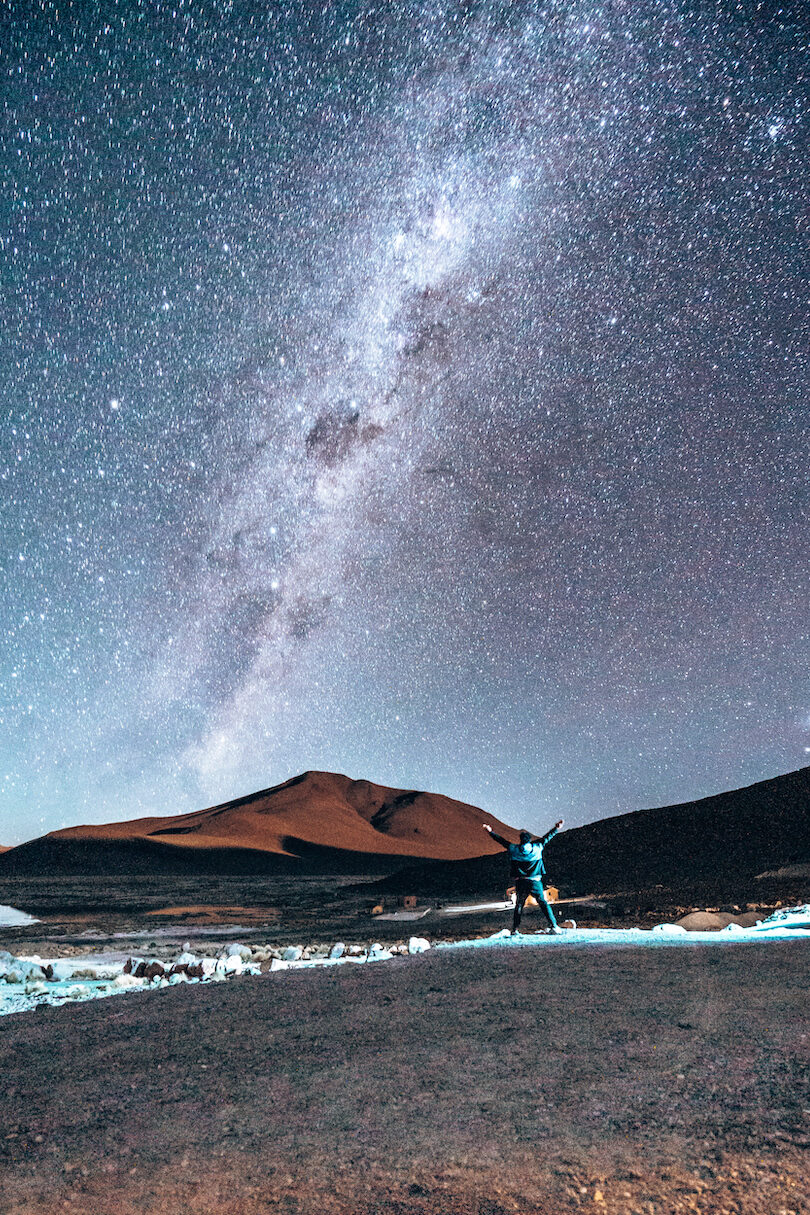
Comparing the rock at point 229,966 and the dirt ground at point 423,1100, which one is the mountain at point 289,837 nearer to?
the rock at point 229,966

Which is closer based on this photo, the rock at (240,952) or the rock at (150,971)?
the rock at (150,971)

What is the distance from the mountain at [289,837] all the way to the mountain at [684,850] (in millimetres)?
46464

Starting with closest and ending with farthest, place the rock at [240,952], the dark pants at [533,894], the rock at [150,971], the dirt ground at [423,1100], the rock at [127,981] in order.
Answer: the dirt ground at [423,1100], the rock at [127,981], the dark pants at [533,894], the rock at [150,971], the rock at [240,952]

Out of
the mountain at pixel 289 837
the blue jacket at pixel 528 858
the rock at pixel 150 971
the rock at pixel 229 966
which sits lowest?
the rock at pixel 229 966

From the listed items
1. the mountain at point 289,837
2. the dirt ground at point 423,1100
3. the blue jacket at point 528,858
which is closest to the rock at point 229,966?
the dirt ground at point 423,1100

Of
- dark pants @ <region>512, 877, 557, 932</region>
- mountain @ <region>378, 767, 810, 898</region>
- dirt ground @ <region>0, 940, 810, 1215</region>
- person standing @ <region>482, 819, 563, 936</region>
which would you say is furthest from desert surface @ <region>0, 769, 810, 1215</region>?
mountain @ <region>378, 767, 810, 898</region>

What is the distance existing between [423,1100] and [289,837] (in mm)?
105713

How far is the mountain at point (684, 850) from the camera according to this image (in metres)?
28.3

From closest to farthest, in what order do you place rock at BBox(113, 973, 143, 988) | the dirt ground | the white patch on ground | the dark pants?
the dirt ground, the white patch on ground, rock at BBox(113, 973, 143, 988), the dark pants

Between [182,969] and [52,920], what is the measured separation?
53.1 feet

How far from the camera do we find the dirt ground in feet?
9.32

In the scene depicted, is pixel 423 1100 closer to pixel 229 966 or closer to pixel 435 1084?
pixel 435 1084

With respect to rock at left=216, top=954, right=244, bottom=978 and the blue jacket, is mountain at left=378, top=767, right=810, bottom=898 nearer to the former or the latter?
the blue jacket

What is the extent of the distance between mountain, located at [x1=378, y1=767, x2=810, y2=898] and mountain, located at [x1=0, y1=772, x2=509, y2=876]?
46.5 m
